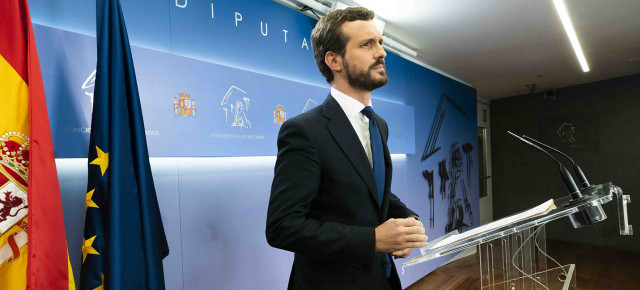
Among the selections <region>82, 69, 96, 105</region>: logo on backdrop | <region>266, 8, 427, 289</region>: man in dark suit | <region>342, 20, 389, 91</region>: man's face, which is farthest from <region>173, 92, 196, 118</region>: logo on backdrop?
<region>342, 20, 389, 91</region>: man's face

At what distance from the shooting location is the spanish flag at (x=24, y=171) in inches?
43.1

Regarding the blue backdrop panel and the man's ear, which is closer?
the man's ear

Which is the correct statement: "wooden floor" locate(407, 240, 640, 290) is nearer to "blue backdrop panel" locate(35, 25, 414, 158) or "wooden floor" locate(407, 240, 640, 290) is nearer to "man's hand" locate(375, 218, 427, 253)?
"blue backdrop panel" locate(35, 25, 414, 158)

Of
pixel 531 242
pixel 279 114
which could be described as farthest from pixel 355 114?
pixel 531 242

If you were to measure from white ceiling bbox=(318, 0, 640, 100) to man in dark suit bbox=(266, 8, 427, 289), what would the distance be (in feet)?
5.95

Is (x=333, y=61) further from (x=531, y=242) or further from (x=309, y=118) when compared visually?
(x=531, y=242)

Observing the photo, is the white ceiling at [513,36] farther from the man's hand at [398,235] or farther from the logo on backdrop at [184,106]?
the man's hand at [398,235]

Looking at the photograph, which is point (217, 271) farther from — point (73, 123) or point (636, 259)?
point (636, 259)

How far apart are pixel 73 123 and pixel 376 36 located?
4.18 ft

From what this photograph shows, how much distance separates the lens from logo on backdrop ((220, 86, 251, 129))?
2115 mm

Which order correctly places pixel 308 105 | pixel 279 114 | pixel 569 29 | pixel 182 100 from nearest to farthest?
pixel 182 100 < pixel 279 114 < pixel 308 105 < pixel 569 29

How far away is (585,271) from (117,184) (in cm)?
583

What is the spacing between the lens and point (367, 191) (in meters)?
1.09

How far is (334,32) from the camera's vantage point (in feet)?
4.00
